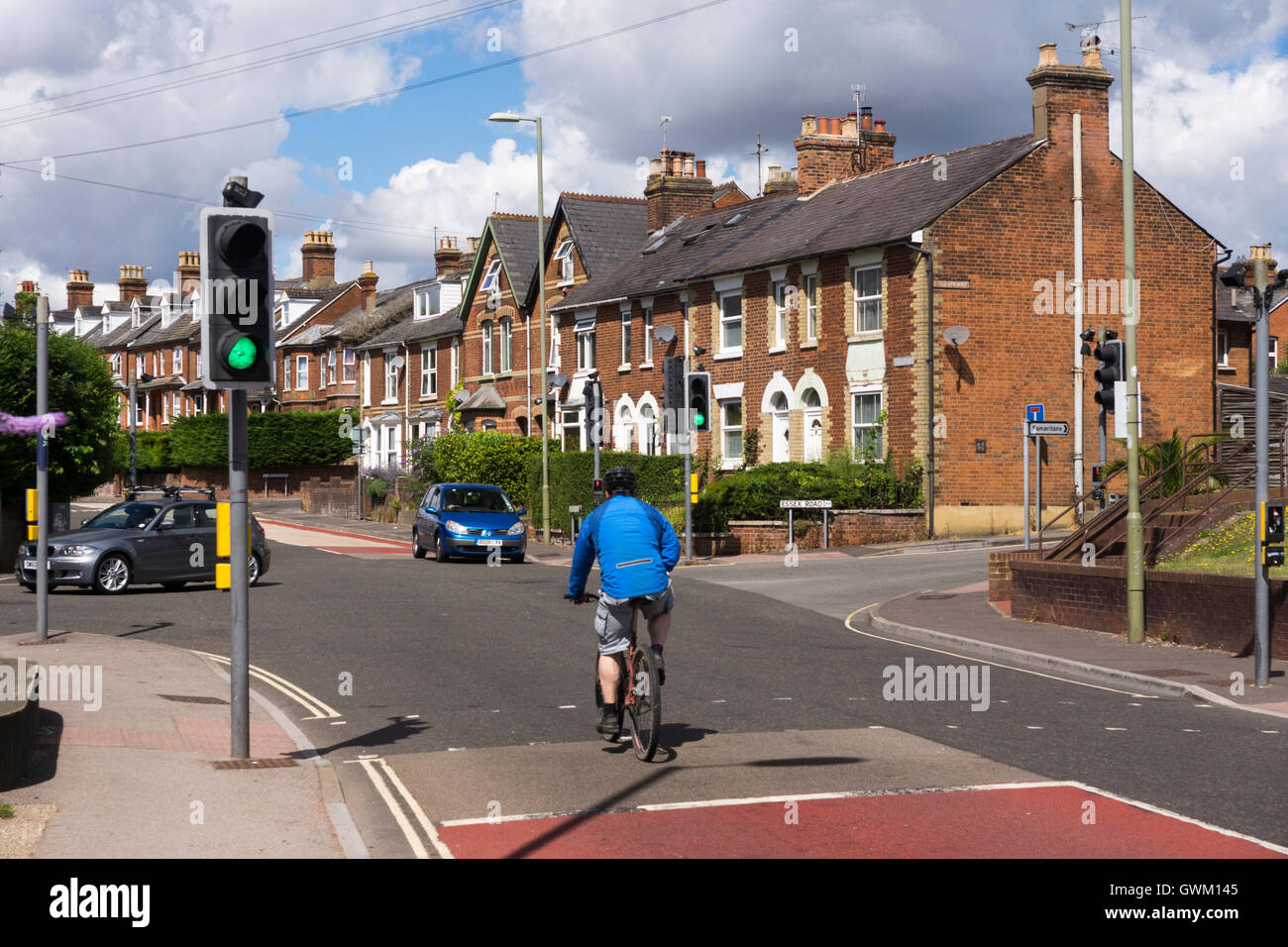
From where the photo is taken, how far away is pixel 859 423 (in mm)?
34594

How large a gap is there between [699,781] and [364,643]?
801cm

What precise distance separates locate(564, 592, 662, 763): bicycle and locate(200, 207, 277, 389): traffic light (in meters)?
2.90

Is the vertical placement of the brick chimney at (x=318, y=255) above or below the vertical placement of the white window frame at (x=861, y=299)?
above

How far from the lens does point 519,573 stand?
2597cm

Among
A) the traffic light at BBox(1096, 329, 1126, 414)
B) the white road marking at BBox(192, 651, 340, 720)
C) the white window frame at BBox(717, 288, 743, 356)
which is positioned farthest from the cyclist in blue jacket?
the white window frame at BBox(717, 288, 743, 356)

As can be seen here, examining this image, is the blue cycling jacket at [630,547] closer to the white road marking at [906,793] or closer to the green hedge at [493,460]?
the white road marking at [906,793]

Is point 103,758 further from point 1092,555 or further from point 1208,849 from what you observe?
point 1092,555

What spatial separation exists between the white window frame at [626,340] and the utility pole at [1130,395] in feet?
91.9

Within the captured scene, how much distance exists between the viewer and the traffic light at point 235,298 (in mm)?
8539

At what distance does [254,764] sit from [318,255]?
2865 inches

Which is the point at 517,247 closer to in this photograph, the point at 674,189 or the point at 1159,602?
the point at 674,189

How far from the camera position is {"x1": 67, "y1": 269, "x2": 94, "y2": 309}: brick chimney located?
100 metres

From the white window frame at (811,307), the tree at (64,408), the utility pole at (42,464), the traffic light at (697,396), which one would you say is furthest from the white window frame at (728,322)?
the utility pole at (42,464)
